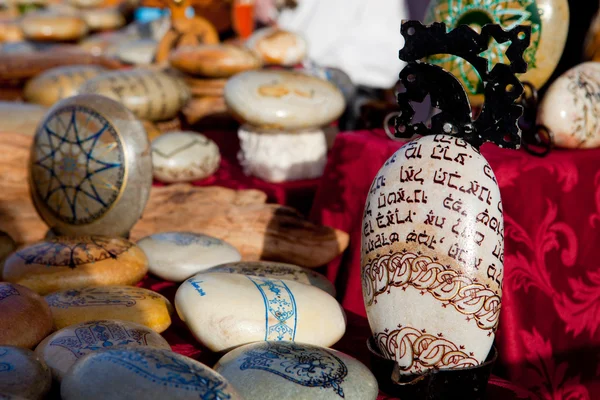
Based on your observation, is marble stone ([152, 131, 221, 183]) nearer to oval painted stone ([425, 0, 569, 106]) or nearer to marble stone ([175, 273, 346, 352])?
oval painted stone ([425, 0, 569, 106])

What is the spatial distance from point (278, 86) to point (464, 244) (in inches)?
45.1

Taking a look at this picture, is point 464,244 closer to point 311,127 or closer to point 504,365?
A: point 504,365

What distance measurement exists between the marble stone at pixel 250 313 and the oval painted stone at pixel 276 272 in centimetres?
12

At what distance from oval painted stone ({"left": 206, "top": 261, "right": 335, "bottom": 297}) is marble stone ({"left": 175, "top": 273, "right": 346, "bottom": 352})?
4.5 inches

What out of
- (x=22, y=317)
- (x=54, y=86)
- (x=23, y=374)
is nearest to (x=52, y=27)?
(x=54, y=86)

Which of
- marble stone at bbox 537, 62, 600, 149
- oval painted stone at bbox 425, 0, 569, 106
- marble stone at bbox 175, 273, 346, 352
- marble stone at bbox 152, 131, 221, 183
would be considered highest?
oval painted stone at bbox 425, 0, 569, 106

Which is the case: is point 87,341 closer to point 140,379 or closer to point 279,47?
point 140,379

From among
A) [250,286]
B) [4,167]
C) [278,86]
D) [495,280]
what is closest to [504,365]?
[495,280]

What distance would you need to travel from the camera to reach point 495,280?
0.93m

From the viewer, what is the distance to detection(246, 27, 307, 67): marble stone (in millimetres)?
3055

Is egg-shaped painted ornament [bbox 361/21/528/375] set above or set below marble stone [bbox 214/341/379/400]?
above

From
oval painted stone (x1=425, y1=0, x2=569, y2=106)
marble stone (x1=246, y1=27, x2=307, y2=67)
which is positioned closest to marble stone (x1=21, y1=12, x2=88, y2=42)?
marble stone (x1=246, y1=27, x2=307, y2=67)

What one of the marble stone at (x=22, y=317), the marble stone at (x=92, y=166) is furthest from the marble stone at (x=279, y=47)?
the marble stone at (x=22, y=317)

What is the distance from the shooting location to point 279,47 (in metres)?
3.06
